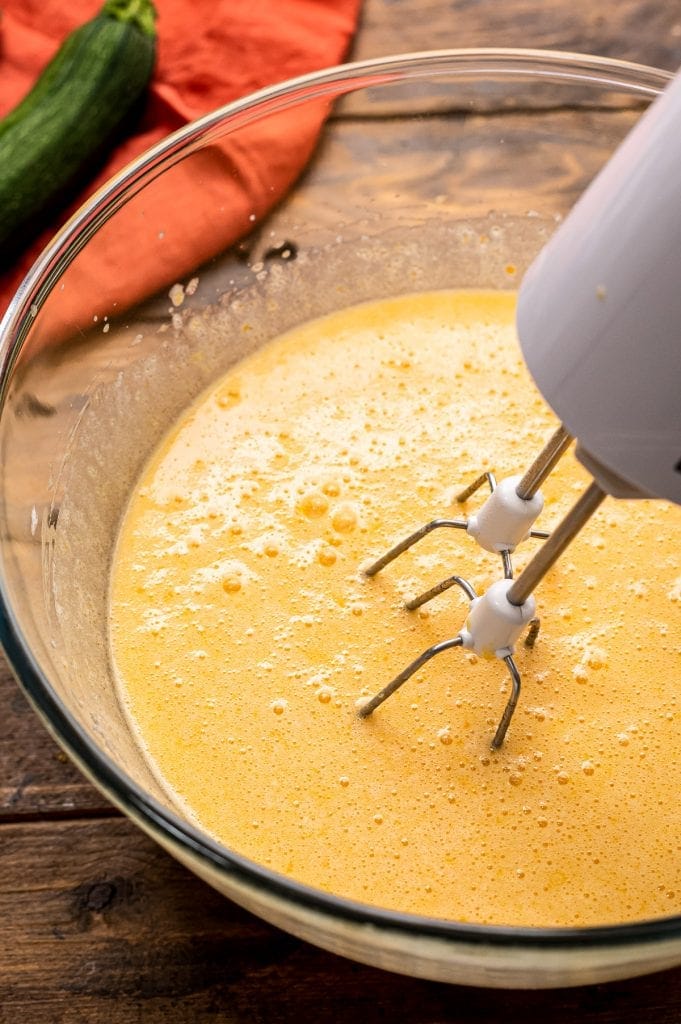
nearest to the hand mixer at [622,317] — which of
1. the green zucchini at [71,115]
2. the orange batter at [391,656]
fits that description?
the orange batter at [391,656]

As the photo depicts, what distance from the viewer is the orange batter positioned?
992 millimetres

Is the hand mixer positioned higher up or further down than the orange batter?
higher up

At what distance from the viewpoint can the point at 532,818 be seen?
100 cm

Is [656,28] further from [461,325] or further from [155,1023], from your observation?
[155,1023]

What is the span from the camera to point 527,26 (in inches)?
62.0

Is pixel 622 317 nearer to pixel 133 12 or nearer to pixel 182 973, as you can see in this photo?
pixel 182 973

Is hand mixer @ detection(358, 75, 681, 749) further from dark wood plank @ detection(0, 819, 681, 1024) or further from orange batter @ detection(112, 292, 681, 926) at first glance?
dark wood plank @ detection(0, 819, 681, 1024)

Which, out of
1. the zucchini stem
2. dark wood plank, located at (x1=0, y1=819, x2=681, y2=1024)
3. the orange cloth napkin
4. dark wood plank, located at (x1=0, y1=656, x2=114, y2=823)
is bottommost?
dark wood plank, located at (x1=0, y1=819, x2=681, y2=1024)

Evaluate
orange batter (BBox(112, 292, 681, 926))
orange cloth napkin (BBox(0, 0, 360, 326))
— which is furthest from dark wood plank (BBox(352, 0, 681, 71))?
orange batter (BBox(112, 292, 681, 926))

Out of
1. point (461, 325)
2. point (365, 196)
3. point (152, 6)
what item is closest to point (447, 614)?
point (461, 325)

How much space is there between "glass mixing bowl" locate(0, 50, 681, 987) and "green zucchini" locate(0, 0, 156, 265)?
0.79 ft

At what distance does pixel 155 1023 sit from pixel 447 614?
45 cm

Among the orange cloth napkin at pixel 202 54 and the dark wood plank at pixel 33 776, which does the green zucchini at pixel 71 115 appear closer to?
the orange cloth napkin at pixel 202 54

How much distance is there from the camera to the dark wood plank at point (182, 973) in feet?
3.23
